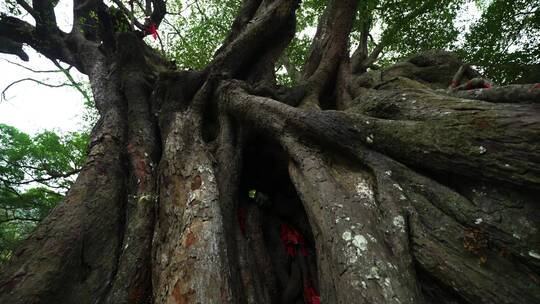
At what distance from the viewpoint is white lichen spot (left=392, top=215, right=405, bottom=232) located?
1.92 metres

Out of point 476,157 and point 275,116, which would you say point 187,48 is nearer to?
point 275,116

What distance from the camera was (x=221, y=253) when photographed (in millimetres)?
2150

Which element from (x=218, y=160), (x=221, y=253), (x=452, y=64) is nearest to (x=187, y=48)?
(x=218, y=160)

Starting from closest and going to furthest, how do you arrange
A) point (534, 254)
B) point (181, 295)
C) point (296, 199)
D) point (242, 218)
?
point (534, 254) → point (181, 295) → point (242, 218) → point (296, 199)

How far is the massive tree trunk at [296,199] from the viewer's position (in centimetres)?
173

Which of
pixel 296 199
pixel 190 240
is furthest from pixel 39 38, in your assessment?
pixel 190 240

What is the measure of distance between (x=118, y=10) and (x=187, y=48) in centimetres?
304

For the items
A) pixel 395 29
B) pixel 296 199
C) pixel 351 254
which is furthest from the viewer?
pixel 395 29

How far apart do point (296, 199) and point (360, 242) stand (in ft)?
6.60

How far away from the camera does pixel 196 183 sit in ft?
9.21

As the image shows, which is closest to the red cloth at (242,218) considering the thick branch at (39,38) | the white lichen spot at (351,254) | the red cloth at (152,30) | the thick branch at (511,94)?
the white lichen spot at (351,254)

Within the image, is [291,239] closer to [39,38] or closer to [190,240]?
[190,240]

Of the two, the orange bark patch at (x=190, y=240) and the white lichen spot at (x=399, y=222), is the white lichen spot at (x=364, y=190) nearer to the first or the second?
the white lichen spot at (x=399, y=222)

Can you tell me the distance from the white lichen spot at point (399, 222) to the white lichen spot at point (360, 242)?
10.5 inches
